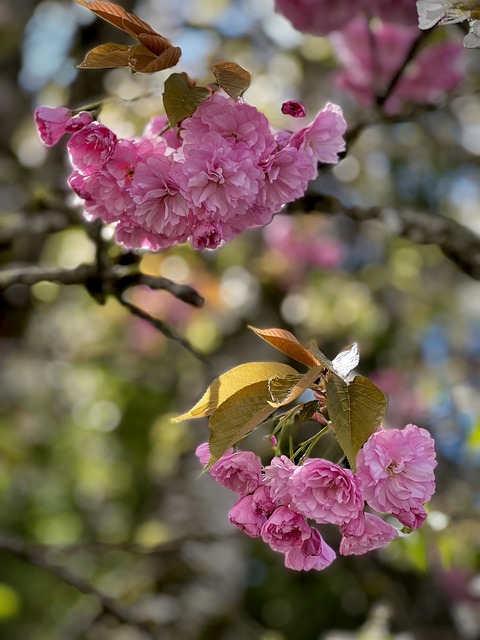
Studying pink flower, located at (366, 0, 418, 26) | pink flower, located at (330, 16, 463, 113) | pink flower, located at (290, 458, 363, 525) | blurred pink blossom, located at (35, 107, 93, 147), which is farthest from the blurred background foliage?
pink flower, located at (290, 458, 363, 525)

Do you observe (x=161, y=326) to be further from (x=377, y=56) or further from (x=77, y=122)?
(x=377, y=56)

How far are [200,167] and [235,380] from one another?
227 mm

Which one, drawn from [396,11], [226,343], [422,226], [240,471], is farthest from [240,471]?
[226,343]

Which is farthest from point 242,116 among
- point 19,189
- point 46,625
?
point 46,625

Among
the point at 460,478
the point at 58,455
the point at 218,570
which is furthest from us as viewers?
the point at 58,455

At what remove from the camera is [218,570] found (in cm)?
307

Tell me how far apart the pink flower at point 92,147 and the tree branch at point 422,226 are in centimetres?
71

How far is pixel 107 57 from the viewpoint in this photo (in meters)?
0.88

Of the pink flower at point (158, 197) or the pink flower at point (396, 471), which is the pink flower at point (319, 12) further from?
the pink flower at point (396, 471)

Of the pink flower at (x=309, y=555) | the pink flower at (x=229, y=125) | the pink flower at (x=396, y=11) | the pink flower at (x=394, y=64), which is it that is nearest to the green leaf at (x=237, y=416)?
the pink flower at (x=309, y=555)

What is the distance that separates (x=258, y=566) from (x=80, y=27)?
3005 millimetres

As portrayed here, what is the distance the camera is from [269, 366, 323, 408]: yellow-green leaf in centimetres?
81

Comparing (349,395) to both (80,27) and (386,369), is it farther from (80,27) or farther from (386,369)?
(386,369)

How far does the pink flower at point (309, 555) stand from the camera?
0.88 meters
